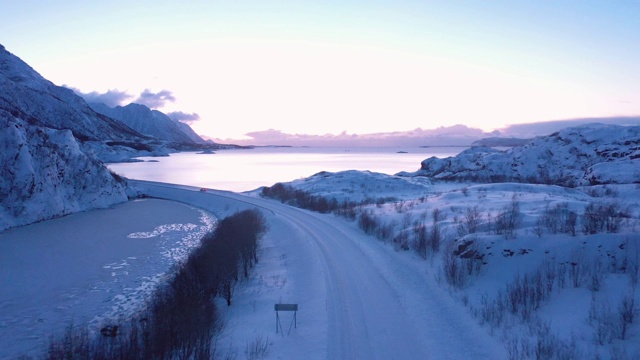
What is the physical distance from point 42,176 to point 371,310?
106 feet

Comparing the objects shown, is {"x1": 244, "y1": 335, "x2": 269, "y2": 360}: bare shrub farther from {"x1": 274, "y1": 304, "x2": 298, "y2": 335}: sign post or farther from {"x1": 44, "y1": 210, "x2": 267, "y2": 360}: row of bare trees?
{"x1": 44, "y1": 210, "x2": 267, "y2": 360}: row of bare trees

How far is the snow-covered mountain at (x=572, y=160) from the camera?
114ft

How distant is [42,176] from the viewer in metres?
30.8

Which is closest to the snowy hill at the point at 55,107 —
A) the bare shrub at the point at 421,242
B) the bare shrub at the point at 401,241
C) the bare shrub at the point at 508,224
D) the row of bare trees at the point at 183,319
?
the row of bare trees at the point at 183,319

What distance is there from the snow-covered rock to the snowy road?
2309 cm

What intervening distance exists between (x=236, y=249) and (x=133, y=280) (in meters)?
4.50

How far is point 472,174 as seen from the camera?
51.1m

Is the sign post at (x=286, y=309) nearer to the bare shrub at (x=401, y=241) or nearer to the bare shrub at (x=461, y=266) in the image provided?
the bare shrub at (x=461, y=266)

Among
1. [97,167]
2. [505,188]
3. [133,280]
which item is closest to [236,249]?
[133,280]

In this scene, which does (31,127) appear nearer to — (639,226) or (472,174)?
(639,226)

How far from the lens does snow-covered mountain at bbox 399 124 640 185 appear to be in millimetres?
34625

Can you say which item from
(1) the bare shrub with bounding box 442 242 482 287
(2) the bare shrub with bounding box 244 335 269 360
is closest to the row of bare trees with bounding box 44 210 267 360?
(2) the bare shrub with bounding box 244 335 269 360

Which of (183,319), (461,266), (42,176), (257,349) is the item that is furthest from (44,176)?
(461,266)

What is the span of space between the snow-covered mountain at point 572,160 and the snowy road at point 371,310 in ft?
95.8
